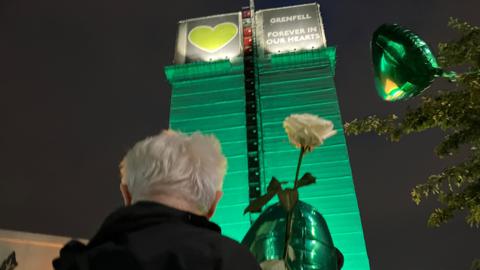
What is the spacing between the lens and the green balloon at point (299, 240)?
1.27m

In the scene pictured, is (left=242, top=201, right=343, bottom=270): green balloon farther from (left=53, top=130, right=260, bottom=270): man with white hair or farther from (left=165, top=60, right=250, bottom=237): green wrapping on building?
(left=165, top=60, right=250, bottom=237): green wrapping on building

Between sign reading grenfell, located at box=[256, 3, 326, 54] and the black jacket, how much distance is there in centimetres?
1223

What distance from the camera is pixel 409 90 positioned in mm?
1538

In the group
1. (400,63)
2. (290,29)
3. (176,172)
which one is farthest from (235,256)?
(290,29)

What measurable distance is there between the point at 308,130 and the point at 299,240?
377 millimetres

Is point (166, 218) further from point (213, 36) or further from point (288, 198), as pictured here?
point (213, 36)

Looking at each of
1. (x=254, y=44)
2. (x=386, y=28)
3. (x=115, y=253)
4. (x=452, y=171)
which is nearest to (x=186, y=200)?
(x=115, y=253)

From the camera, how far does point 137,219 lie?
2.89 ft

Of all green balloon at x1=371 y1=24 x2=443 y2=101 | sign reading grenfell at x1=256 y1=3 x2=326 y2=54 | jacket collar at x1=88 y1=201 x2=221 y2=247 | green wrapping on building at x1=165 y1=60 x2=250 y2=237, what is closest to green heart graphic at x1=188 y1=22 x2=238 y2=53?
green wrapping on building at x1=165 y1=60 x2=250 y2=237

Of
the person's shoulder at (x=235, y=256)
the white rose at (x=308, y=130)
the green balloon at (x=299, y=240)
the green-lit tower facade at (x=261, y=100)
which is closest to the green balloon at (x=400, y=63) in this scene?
the white rose at (x=308, y=130)

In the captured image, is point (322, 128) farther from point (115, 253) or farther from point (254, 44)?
point (254, 44)

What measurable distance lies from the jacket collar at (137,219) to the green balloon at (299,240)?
0.46 meters

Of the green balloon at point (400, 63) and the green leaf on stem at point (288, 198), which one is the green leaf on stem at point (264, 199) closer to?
the green leaf on stem at point (288, 198)

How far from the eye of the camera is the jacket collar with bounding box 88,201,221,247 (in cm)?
87
